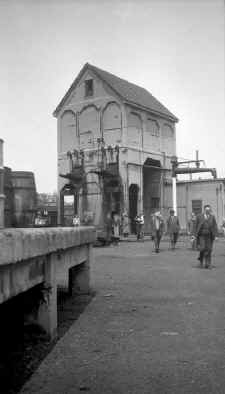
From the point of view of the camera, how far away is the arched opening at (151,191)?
4028 centimetres

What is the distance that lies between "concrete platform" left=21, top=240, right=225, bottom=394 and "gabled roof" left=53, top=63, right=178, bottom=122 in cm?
2932

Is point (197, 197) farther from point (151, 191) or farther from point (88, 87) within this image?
point (88, 87)

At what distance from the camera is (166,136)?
4141cm

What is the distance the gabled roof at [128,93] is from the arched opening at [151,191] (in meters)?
4.70

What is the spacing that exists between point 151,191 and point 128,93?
8.28 meters

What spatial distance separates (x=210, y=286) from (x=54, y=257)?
5.44m

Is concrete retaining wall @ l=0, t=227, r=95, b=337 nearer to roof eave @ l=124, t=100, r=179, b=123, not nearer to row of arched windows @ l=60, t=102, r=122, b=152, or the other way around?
row of arched windows @ l=60, t=102, r=122, b=152

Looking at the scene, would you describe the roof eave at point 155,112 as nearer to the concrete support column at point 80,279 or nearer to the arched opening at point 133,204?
the arched opening at point 133,204

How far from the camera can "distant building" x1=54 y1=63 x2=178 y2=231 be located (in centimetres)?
3653

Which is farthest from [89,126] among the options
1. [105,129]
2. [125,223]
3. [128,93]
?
[125,223]

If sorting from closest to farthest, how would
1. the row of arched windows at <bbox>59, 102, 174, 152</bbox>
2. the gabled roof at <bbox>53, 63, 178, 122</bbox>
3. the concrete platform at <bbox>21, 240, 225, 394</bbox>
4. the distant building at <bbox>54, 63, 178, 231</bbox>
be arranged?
the concrete platform at <bbox>21, 240, 225, 394</bbox>
the distant building at <bbox>54, 63, 178, 231</bbox>
the row of arched windows at <bbox>59, 102, 174, 152</bbox>
the gabled roof at <bbox>53, 63, 178, 122</bbox>

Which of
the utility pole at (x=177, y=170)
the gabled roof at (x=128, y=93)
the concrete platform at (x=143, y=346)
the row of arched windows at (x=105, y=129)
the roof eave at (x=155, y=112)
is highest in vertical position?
the gabled roof at (x=128, y=93)

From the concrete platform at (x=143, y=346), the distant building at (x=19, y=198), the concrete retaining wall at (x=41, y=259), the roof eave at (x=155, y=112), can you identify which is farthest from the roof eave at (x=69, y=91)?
the concrete retaining wall at (x=41, y=259)

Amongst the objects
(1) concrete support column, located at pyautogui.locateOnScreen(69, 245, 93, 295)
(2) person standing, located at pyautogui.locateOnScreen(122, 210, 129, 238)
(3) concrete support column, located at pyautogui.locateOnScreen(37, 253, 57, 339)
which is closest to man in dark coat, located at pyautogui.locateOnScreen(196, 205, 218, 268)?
(1) concrete support column, located at pyautogui.locateOnScreen(69, 245, 93, 295)
